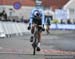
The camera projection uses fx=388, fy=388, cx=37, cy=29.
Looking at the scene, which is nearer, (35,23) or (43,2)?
(35,23)

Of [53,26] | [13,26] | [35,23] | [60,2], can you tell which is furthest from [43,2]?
[35,23]

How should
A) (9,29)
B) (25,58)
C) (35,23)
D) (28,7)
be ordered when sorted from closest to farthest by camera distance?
(25,58) → (35,23) → (9,29) → (28,7)

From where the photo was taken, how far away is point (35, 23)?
14688 millimetres

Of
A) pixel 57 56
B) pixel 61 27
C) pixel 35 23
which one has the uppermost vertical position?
pixel 35 23

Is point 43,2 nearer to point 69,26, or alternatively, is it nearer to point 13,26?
point 69,26

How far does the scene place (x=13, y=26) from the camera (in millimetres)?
30797

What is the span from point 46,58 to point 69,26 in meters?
45.2

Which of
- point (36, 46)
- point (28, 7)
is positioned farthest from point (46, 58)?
point (28, 7)

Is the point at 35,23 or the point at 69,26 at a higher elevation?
the point at 35,23

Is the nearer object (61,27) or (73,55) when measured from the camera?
(73,55)

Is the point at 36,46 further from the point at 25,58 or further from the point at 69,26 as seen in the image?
the point at 69,26

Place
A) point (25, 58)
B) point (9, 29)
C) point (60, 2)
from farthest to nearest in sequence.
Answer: point (60, 2)
point (9, 29)
point (25, 58)

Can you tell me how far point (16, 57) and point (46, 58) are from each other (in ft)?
3.41

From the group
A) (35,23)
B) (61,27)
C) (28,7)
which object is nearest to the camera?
(35,23)
